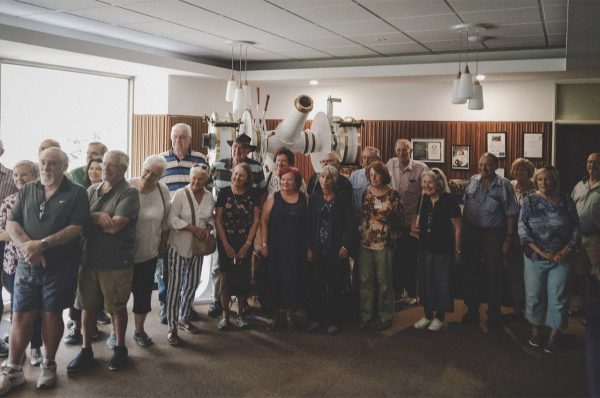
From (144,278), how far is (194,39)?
3248 millimetres

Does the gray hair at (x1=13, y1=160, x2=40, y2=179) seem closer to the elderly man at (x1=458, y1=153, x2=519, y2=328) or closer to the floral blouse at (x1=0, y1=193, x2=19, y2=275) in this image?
the floral blouse at (x1=0, y1=193, x2=19, y2=275)

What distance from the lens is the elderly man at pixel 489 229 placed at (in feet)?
15.4

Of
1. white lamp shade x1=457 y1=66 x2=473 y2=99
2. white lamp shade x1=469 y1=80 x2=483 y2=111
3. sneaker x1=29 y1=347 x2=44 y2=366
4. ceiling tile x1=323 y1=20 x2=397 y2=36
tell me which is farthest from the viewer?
white lamp shade x1=469 y1=80 x2=483 y2=111

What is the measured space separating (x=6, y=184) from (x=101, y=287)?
1.15 m

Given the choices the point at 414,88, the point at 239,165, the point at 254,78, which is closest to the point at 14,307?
the point at 239,165

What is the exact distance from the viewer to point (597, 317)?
3146mm

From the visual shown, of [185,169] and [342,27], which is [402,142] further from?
[185,169]

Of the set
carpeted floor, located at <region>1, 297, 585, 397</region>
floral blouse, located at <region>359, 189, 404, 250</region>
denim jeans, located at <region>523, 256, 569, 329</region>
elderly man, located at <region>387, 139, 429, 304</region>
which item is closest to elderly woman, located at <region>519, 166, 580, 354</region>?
denim jeans, located at <region>523, 256, 569, 329</region>

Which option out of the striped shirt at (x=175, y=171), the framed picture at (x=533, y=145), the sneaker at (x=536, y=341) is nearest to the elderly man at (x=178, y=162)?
the striped shirt at (x=175, y=171)

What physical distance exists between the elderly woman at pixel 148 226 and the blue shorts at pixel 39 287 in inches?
22.9

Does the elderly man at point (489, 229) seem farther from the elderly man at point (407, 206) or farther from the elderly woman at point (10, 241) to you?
the elderly woman at point (10, 241)

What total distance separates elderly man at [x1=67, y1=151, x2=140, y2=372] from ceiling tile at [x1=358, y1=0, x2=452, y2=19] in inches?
93.5

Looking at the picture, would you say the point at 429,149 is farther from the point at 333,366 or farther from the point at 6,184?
the point at 6,184

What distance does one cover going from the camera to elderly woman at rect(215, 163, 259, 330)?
445 centimetres
